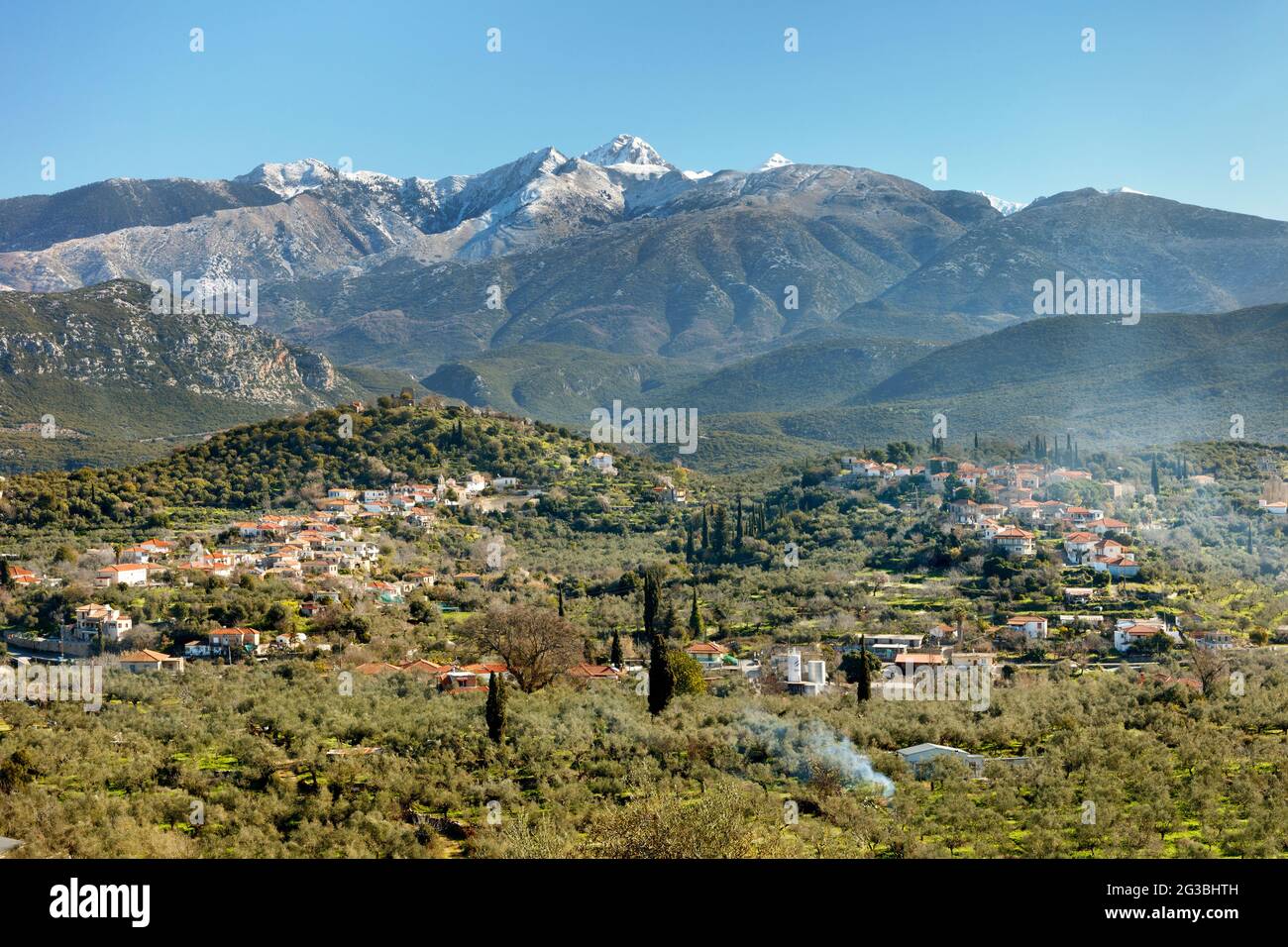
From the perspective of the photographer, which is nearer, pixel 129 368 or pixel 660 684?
pixel 660 684

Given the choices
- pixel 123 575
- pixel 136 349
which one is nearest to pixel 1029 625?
pixel 123 575

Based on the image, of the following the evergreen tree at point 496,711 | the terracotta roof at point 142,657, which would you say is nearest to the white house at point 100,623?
the terracotta roof at point 142,657

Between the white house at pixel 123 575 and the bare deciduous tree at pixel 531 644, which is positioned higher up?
the white house at pixel 123 575

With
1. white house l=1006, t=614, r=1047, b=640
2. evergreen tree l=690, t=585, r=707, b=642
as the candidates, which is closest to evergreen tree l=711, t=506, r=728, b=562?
evergreen tree l=690, t=585, r=707, b=642

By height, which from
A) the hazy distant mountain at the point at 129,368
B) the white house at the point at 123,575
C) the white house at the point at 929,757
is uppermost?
the hazy distant mountain at the point at 129,368

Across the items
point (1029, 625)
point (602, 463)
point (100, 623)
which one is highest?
point (602, 463)

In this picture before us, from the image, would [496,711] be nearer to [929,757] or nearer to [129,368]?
[929,757]

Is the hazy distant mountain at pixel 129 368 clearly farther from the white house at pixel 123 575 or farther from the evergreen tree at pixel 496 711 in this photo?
the evergreen tree at pixel 496 711
